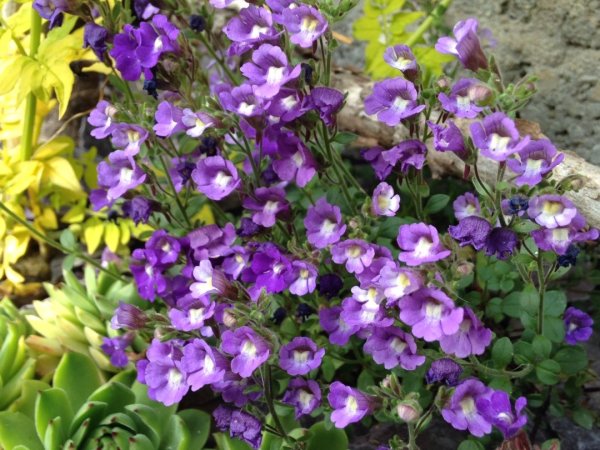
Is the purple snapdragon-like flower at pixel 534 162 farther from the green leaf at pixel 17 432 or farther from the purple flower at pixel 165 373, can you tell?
the green leaf at pixel 17 432

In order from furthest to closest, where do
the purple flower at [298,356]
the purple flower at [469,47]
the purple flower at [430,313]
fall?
the purple flower at [298,356] → the purple flower at [469,47] → the purple flower at [430,313]

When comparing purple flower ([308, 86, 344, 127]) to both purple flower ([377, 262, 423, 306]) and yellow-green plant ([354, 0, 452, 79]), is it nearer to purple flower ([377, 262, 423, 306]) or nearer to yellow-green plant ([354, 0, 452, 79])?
purple flower ([377, 262, 423, 306])

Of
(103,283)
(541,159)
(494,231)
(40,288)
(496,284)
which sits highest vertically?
(541,159)

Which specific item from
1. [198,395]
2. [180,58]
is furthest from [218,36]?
[198,395]

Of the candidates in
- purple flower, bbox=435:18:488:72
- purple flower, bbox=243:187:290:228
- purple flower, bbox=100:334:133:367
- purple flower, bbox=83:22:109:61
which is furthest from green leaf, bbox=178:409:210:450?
purple flower, bbox=435:18:488:72

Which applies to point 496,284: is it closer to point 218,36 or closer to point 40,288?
Result: point 218,36

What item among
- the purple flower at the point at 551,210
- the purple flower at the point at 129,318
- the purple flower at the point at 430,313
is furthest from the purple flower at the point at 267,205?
the purple flower at the point at 551,210

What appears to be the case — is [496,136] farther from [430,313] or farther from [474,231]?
[430,313]
